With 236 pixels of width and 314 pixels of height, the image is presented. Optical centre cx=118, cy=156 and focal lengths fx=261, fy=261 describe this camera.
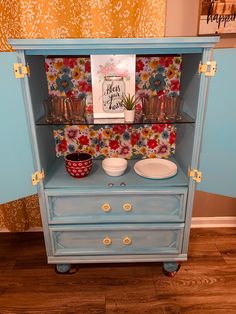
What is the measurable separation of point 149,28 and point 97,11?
36cm

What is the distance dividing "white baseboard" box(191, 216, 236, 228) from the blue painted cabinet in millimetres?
647

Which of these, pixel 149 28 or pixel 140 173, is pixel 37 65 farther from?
pixel 140 173

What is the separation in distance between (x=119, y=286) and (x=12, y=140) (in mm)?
1269

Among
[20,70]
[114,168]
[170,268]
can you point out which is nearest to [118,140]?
[114,168]

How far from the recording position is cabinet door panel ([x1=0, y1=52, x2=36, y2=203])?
1423 mm

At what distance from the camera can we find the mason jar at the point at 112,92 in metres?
1.76

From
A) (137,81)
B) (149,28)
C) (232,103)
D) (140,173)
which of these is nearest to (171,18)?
(149,28)

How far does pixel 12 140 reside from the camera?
154cm

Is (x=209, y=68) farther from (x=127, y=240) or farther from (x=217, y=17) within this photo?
(x=127, y=240)

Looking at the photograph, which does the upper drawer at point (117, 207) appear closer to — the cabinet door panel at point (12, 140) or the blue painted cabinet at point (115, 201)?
the blue painted cabinet at point (115, 201)

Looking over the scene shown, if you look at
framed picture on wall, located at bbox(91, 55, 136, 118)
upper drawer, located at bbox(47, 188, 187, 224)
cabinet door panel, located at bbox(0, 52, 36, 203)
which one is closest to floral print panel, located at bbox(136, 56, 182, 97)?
framed picture on wall, located at bbox(91, 55, 136, 118)

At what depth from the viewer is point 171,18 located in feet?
6.14

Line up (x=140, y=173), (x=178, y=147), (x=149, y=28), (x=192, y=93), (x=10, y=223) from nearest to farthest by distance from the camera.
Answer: (x=192, y=93) < (x=149, y=28) < (x=140, y=173) < (x=178, y=147) < (x=10, y=223)

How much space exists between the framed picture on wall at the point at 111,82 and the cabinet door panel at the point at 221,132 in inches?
22.8
